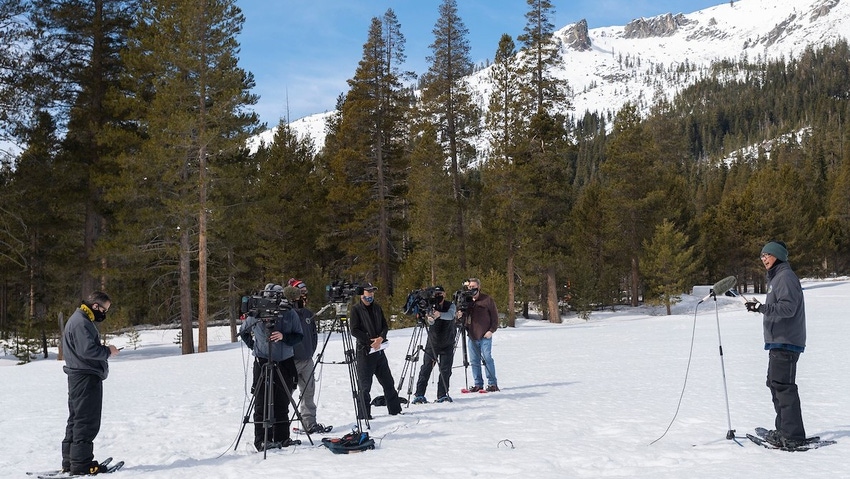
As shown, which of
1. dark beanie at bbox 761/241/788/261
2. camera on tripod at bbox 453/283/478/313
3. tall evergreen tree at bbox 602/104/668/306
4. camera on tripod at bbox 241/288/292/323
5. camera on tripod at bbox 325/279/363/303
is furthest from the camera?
tall evergreen tree at bbox 602/104/668/306

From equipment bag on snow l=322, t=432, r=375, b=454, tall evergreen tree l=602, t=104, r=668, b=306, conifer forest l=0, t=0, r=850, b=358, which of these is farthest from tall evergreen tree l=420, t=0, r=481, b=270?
equipment bag on snow l=322, t=432, r=375, b=454

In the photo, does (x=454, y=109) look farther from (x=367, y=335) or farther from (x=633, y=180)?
(x=367, y=335)

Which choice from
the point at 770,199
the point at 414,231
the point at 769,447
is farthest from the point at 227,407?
the point at 770,199

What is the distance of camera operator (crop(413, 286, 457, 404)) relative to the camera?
32.4ft

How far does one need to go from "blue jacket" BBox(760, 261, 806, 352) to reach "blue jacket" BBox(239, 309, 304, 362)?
5.25 m

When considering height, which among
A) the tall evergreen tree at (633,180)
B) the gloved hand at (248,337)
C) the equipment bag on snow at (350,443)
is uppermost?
the tall evergreen tree at (633,180)

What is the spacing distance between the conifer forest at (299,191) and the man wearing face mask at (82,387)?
12.3m

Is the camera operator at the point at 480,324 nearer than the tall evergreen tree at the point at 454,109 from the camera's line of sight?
Yes

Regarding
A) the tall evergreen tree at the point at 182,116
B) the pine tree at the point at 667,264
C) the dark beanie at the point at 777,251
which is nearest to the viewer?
the dark beanie at the point at 777,251

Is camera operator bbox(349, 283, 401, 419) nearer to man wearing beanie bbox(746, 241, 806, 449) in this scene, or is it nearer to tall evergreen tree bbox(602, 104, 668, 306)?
man wearing beanie bbox(746, 241, 806, 449)

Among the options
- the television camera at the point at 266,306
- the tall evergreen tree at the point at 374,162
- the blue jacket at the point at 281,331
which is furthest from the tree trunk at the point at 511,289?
the television camera at the point at 266,306

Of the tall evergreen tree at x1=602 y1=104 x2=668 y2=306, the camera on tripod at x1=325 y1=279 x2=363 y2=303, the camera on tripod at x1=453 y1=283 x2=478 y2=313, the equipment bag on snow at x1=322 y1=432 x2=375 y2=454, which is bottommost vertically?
the equipment bag on snow at x1=322 y1=432 x2=375 y2=454

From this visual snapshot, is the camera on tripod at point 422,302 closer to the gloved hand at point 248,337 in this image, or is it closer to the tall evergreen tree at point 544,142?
the gloved hand at point 248,337

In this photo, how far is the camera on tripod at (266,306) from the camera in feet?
22.8
